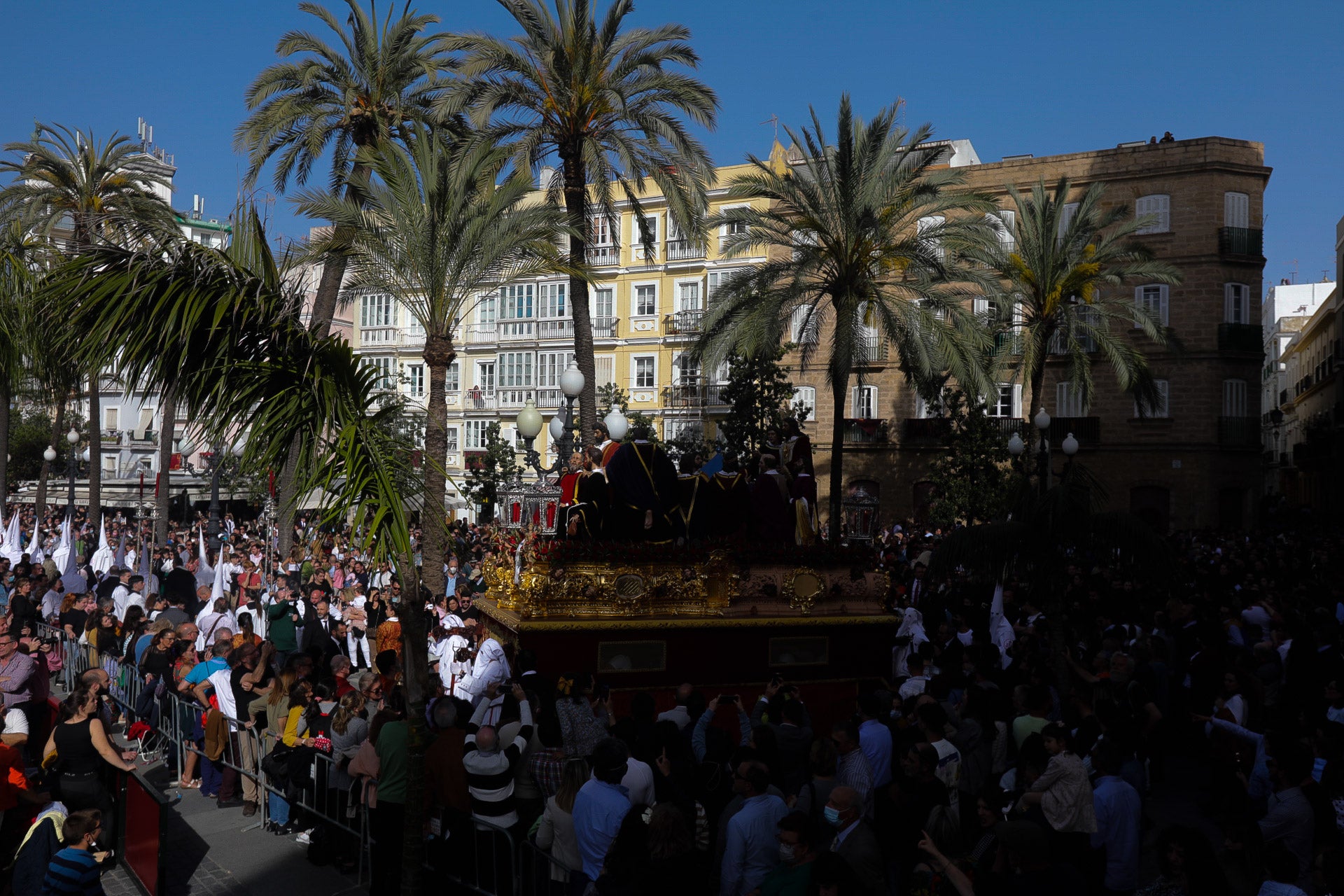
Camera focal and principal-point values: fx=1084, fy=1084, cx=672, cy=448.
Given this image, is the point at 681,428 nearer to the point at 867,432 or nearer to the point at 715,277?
the point at 715,277

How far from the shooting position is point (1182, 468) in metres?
35.7

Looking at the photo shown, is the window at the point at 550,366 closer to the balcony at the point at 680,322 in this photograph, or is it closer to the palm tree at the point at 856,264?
the balcony at the point at 680,322

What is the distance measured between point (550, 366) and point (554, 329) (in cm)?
157

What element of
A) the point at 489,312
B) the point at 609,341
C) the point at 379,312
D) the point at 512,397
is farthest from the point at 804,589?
the point at 379,312

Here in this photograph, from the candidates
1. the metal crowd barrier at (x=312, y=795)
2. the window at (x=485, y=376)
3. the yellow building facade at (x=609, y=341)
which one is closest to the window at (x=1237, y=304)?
the yellow building facade at (x=609, y=341)

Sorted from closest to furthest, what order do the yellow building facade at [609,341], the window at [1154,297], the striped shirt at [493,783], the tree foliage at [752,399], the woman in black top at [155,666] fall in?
the striped shirt at [493,783] → the woman in black top at [155,666] → the tree foliage at [752,399] → the window at [1154,297] → the yellow building facade at [609,341]

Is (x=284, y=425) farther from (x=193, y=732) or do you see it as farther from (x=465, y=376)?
(x=465, y=376)

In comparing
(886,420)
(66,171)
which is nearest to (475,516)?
(886,420)

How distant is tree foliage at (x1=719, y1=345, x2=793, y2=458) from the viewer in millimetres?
33969

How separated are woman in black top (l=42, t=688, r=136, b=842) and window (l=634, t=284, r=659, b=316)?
3610 centimetres

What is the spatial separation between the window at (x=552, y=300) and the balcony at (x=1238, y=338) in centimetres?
2462

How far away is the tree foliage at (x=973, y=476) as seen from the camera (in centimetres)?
3072

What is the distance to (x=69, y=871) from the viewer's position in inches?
251

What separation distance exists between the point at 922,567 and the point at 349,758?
444 inches
